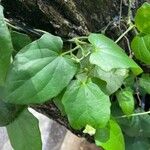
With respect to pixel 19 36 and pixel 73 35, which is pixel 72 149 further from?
pixel 19 36

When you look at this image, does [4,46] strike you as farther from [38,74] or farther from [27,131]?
[27,131]

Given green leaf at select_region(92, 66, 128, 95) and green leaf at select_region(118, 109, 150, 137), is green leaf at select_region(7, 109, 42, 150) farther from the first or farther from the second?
green leaf at select_region(118, 109, 150, 137)

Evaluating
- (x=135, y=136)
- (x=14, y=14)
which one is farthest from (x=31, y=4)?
(x=135, y=136)

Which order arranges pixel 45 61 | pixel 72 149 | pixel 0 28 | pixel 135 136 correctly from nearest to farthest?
pixel 0 28 → pixel 45 61 → pixel 135 136 → pixel 72 149

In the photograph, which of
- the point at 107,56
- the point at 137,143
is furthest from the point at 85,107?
the point at 137,143

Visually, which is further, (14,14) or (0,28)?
(14,14)

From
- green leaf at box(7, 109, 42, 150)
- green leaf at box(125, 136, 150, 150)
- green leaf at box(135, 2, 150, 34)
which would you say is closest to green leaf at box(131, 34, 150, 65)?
green leaf at box(135, 2, 150, 34)
